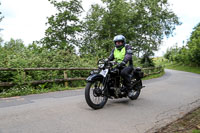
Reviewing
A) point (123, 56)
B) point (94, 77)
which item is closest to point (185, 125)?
point (94, 77)

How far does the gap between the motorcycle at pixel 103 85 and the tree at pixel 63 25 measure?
1541 cm

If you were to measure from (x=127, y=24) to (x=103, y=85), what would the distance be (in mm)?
26446

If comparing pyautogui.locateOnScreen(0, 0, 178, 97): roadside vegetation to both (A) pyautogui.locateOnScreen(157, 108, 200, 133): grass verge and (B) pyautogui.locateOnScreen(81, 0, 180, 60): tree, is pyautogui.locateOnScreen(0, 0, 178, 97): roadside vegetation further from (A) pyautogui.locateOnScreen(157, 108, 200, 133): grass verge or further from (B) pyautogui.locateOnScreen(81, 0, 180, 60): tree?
(A) pyautogui.locateOnScreen(157, 108, 200, 133): grass verge

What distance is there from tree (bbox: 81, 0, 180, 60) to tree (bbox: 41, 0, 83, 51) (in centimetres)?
411

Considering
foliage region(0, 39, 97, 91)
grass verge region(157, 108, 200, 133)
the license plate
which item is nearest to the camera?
grass verge region(157, 108, 200, 133)

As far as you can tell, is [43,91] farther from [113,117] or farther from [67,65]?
A: [113,117]

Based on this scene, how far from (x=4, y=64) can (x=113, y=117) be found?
591 centimetres

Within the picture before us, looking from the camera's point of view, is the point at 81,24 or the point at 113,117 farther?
the point at 81,24

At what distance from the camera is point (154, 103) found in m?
6.33

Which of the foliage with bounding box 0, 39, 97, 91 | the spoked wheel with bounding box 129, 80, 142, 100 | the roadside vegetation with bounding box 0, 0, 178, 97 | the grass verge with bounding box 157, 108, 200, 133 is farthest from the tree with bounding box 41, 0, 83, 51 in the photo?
the grass verge with bounding box 157, 108, 200, 133

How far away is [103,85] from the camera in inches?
216

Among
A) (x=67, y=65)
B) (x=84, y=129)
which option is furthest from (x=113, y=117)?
(x=67, y=65)

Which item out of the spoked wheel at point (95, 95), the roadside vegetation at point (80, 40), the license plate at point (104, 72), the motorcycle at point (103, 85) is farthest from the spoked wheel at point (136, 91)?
the roadside vegetation at point (80, 40)

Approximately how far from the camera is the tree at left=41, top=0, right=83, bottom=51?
21.0 meters
